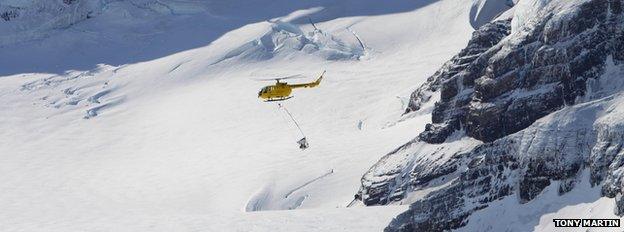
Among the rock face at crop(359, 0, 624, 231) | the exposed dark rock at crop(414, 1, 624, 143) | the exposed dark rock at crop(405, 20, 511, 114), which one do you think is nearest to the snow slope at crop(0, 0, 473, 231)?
the rock face at crop(359, 0, 624, 231)

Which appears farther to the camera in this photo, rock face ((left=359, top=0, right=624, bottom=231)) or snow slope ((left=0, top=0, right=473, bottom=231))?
snow slope ((left=0, top=0, right=473, bottom=231))

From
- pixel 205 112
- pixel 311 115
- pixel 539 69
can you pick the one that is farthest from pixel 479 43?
pixel 205 112

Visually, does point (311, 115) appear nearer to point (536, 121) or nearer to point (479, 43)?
point (479, 43)

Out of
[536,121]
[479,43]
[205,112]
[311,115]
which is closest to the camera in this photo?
[536,121]

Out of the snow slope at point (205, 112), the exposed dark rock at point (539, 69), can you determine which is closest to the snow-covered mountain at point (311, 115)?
the exposed dark rock at point (539, 69)

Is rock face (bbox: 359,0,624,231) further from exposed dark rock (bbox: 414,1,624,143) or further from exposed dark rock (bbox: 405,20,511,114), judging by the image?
exposed dark rock (bbox: 405,20,511,114)

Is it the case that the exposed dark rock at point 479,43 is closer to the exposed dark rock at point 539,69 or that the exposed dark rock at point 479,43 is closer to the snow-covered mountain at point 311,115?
the snow-covered mountain at point 311,115
